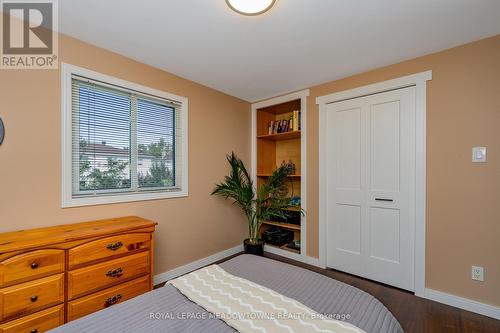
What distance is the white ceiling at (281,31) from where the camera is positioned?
5.17 ft

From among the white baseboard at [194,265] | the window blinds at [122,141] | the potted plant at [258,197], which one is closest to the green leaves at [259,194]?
the potted plant at [258,197]

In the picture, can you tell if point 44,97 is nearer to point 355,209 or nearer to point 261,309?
point 261,309

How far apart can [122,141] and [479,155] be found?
3.32 m

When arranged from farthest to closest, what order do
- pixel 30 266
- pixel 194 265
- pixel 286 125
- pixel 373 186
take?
pixel 286 125, pixel 194 265, pixel 373 186, pixel 30 266

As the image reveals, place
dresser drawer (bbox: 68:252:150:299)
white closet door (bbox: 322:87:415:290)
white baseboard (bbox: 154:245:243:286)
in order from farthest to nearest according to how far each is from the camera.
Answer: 1. white baseboard (bbox: 154:245:243:286)
2. white closet door (bbox: 322:87:415:290)
3. dresser drawer (bbox: 68:252:150:299)

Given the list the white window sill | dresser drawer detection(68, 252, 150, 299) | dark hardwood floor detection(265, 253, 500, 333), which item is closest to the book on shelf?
the white window sill

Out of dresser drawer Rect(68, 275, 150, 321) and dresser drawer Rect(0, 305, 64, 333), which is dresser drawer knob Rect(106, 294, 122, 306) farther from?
dresser drawer Rect(0, 305, 64, 333)

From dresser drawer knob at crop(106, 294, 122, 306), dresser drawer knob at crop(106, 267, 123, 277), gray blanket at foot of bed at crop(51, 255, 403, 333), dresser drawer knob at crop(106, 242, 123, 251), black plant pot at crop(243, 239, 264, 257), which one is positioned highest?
dresser drawer knob at crop(106, 242, 123, 251)

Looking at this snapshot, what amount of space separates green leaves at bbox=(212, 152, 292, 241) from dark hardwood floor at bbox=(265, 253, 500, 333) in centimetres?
139

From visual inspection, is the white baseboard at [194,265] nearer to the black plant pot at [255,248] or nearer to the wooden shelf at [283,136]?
the black plant pot at [255,248]

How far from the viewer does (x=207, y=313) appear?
1033 millimetres

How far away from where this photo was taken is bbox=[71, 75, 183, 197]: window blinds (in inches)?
80.0

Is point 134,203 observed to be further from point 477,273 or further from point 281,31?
point 477,273

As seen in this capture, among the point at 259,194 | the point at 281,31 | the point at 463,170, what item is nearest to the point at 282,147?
the point at 259,194
